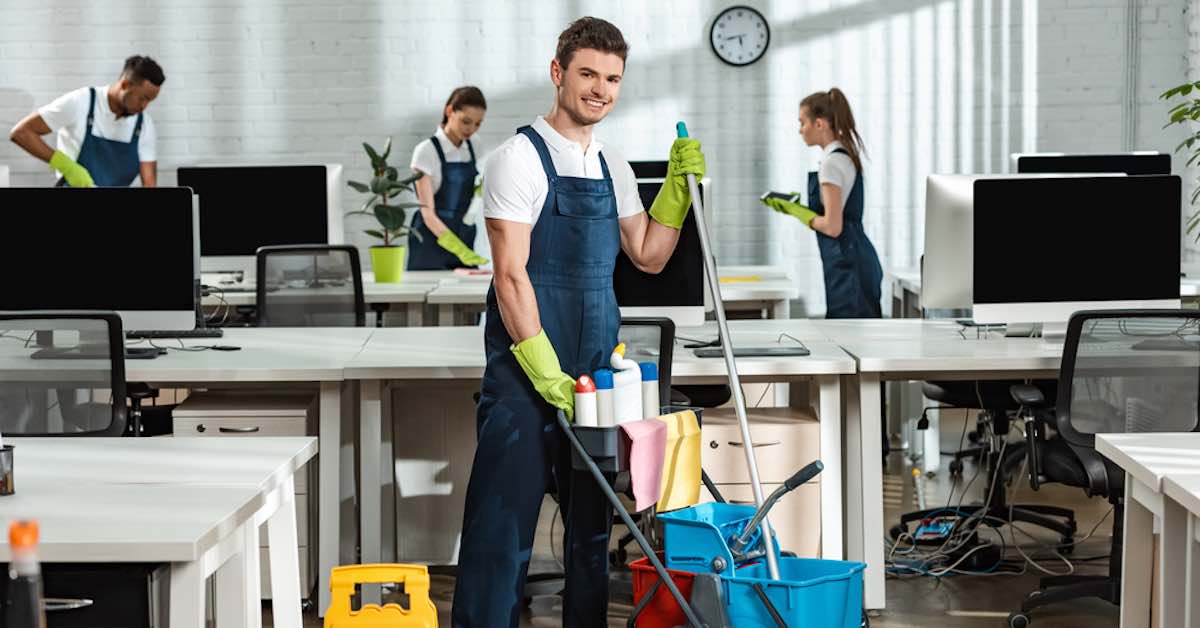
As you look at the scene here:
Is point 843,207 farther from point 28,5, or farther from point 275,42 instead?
point 28,5

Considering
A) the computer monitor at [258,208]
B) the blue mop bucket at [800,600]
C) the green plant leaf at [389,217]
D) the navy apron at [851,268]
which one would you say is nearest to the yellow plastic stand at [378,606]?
the blue mop bucket at [800,600]

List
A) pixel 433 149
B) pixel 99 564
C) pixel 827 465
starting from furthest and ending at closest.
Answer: pixel 433 149, pixel 827 465, pixel 99 564

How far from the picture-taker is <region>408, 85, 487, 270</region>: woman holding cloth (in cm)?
670

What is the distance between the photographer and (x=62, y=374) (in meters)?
3.47

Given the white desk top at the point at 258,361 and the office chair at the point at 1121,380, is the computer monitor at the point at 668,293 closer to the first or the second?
the white desk top at the point at 258,361

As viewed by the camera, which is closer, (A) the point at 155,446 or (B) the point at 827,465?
(A) the point at 155,446

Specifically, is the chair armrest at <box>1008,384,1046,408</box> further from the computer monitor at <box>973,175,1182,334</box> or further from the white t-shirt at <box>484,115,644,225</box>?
the white t-shirt at <box>484,115,644,225</box>

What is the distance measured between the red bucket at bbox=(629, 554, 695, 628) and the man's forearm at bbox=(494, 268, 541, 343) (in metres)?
0.51

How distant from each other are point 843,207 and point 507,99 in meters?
2.56

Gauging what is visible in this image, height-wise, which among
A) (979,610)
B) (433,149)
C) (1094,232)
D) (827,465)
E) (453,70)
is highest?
(453,70)

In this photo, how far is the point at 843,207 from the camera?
572 cm

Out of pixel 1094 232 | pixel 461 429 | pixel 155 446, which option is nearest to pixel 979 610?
pixel 1094 232

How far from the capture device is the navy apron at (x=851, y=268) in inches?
228

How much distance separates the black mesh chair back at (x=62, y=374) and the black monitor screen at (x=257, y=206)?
7.29 feet
